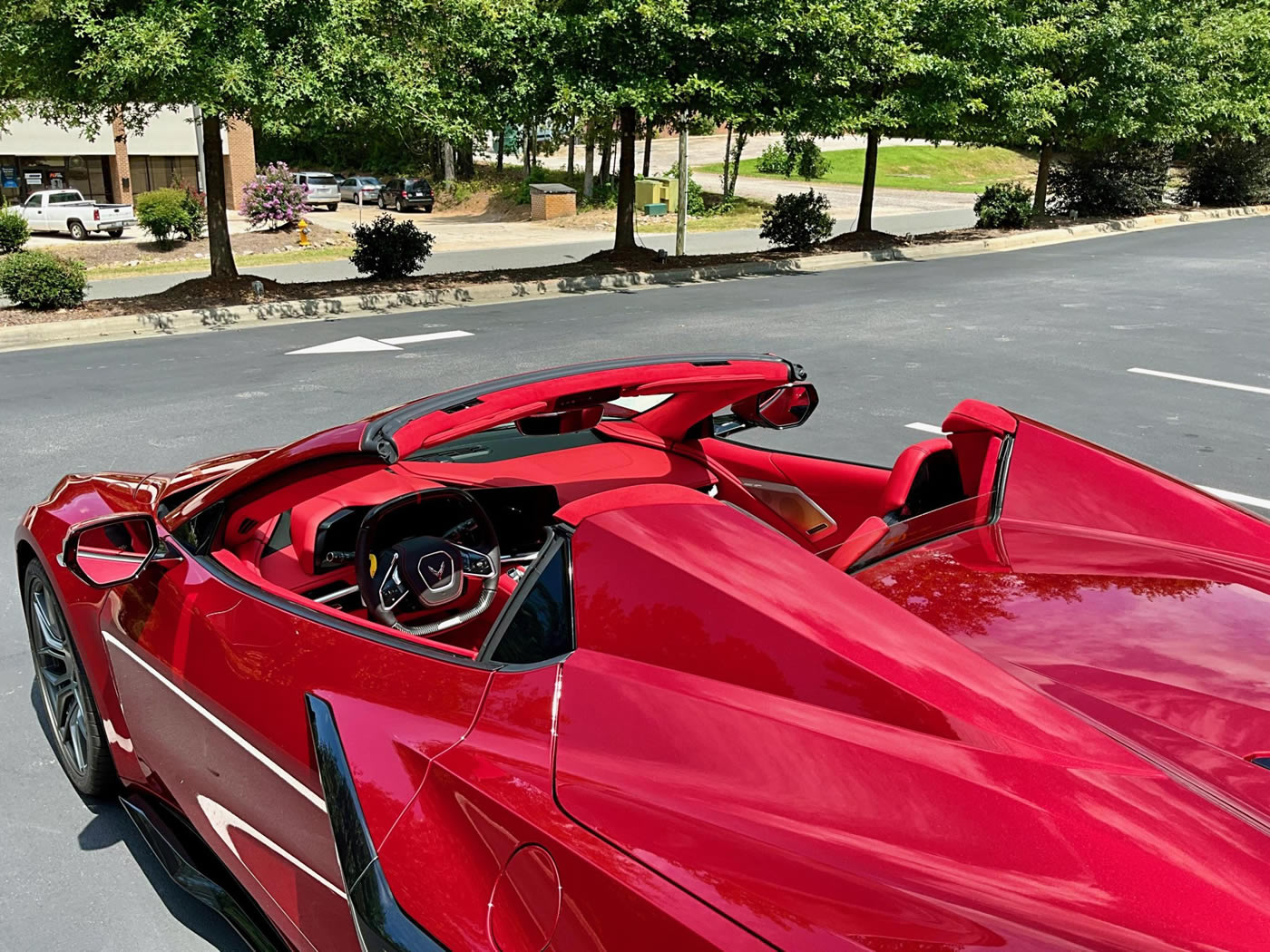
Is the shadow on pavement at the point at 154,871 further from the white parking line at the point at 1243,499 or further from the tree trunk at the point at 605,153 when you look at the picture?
the tree trunk at the point at 605,153

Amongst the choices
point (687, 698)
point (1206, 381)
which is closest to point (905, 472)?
point (687, 698)

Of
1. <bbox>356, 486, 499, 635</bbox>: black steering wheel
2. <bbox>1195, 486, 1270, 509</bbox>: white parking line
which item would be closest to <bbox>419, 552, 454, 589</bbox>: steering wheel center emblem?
<bbox>356, 486, 499, 635</bbox>: black steering wheel

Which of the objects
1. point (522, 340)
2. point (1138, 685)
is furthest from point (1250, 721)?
point (522, 340)

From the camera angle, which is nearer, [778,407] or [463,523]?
[463,523]

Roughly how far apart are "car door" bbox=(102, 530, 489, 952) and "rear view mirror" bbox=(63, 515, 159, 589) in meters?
0.08

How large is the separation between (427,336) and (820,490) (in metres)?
9.71

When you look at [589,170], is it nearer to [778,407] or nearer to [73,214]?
[73,214]

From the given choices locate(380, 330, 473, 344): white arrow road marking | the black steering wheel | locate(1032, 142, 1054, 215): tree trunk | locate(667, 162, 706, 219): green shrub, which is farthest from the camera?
locate(667, 162, 706, 219): green shrub

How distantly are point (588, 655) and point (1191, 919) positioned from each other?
953mm

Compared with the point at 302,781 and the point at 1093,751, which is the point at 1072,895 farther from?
the point at 302,781

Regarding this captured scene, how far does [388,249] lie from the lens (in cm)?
1789

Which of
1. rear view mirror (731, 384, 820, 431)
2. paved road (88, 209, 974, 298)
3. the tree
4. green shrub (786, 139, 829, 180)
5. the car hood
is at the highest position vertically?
the tree

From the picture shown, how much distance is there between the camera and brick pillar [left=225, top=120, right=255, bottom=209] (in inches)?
1919

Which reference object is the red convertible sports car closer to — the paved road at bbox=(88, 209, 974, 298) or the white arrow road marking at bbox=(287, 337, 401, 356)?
the white arrow road marking at bbox=(287, 337, 401, 356)
